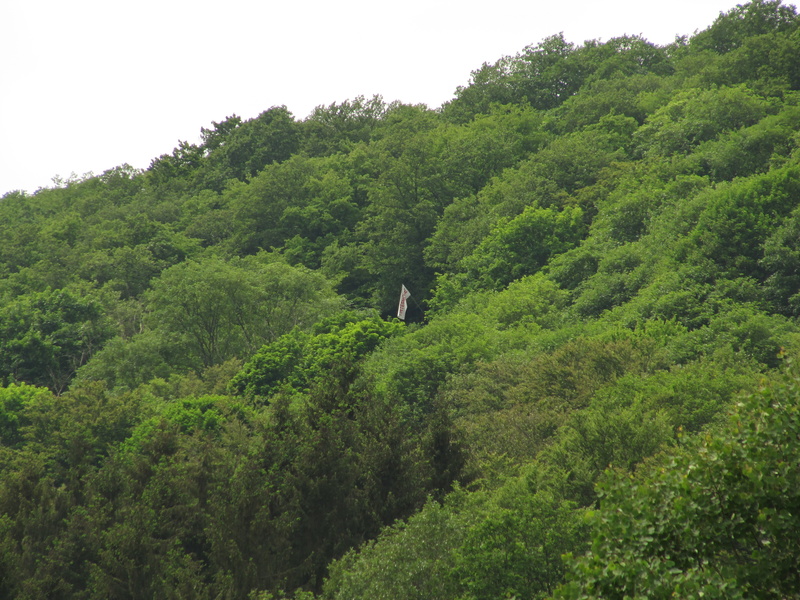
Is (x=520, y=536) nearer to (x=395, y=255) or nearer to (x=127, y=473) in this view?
(x=127, y=473)

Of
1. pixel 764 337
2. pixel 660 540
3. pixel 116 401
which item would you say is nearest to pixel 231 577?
pixel 660 540

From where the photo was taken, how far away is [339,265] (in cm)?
6125

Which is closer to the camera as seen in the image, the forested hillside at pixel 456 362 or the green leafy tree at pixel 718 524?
the green leafy tree at pixel 718 524

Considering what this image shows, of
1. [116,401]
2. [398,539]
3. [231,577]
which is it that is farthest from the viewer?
[116,401]

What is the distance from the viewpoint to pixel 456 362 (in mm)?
33125

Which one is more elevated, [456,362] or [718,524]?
[718,524]

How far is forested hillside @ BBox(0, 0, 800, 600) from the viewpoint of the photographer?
15.2m

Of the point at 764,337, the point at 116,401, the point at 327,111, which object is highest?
the point at 327,111

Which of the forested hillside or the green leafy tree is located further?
the forested hillside

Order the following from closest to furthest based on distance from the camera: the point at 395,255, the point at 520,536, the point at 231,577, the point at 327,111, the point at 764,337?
1. the point at 520,536
2. the point at 231,577
3. the point at 764,337
4. the point at 395,255
5. the point at 327,111

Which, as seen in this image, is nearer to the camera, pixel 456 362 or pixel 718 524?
pixel 718 524

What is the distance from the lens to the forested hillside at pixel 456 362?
15.2 meters

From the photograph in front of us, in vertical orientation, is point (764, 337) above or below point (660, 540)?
below

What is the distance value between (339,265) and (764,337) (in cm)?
3626
